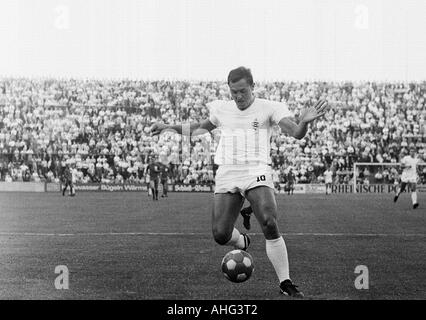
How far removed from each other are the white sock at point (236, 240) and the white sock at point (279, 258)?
1.31m

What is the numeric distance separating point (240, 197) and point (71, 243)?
19.3 ft

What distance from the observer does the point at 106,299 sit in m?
7.71

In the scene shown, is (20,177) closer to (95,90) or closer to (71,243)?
(95,90)

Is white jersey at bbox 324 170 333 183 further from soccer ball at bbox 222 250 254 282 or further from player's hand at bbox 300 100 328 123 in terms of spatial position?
player's hand at bbox 300 100 328 123

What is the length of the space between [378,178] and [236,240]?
40.8 metres

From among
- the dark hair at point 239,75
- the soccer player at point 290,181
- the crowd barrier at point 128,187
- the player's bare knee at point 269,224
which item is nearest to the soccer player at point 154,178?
Result: the crowd barrier at point 128,187

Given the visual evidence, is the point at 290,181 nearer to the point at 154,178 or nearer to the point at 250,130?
the point at 154,178

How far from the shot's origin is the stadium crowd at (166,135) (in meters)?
47.2

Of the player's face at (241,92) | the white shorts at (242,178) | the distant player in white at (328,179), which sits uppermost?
the player's face at (241,92)

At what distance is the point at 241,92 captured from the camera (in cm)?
874

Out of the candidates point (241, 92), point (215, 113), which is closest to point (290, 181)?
point (215, 113)

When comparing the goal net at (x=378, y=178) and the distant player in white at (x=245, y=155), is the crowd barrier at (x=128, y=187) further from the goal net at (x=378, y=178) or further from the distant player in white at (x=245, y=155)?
the distant player in white at (x=245, y=155)

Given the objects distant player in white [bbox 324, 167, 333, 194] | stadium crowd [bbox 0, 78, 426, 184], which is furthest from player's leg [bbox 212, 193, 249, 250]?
distant player in white [bbox 324, 167, 333, 194]

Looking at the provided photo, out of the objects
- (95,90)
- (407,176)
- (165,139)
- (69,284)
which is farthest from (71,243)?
(95,90)
